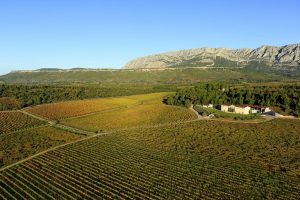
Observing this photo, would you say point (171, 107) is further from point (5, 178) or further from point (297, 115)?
point (5, 178)

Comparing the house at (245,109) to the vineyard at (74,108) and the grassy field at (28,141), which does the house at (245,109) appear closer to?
the vineyard at (74,108)

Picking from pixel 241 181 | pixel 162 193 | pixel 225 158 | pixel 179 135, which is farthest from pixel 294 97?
pixel 162 193

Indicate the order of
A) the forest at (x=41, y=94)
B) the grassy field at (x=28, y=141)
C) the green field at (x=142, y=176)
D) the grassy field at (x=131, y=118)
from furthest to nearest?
the forest at (x=41, y=94)
the grassy field at (x=131, y=118)
the grassy field at (x=28, y=141)
the green field at (x=142, y=176)

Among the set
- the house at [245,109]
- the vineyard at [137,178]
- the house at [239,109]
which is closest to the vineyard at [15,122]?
the vineyard at [137,178]

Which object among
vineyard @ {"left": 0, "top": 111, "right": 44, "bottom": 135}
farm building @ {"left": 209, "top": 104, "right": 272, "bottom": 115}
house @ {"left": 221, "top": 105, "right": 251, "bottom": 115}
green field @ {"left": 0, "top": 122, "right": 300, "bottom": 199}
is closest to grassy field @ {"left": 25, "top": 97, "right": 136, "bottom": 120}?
vineyard @ {"left": 0, "top": 111, "right": 44, "bottom": 135}

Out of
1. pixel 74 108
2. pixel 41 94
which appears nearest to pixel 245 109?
pixel 74 108

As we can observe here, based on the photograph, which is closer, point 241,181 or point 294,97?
point 241,181

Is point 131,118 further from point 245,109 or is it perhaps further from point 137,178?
point 137,178
